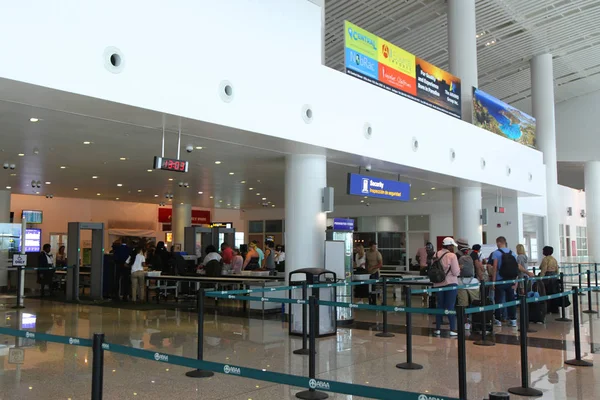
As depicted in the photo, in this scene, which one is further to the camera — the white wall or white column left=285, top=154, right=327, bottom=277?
white column left=285, top=154, right=327, bottom=277

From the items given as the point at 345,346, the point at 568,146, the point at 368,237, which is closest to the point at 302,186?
the point at 345,346

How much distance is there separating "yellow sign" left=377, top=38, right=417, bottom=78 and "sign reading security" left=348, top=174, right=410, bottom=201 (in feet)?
8.18

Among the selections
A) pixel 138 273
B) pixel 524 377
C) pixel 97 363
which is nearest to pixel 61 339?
pixel 97 363

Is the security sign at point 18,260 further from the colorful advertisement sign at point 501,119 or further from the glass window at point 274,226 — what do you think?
the glass window at point 274,226

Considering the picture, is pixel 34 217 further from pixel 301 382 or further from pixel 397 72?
pixel 301 382

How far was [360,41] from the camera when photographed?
1127 centimetres

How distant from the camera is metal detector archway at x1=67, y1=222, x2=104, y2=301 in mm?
15016

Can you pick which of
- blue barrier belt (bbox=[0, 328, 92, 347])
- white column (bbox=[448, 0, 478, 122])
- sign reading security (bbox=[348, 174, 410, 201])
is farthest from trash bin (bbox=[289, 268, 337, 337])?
white column (bbox=[448, 0, 478, 122])

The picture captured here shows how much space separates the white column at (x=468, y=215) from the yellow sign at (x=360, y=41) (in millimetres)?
6801

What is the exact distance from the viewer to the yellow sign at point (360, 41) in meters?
10.9

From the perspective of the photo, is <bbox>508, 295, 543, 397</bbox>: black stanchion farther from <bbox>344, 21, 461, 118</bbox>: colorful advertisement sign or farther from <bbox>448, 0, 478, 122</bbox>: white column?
<bbox>448, 0, 478, 122</bbox>: white column

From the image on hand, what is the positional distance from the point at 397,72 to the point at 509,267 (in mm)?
4849

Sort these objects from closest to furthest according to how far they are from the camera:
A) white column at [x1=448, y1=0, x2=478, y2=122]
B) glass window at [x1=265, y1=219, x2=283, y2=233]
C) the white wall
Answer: the white wall < white column at [x1=448, y1=0, x2=478, y2=122] < glass window at [x1=265, y1=219, x2=283, y2=233]

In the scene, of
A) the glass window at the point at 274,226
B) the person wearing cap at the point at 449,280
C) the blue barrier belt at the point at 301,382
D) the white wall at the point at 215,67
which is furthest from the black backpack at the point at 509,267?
the glass window at the point at 274,226
